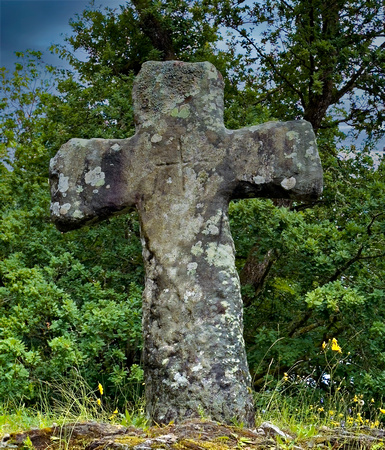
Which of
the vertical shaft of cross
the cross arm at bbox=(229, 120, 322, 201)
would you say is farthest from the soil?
the cross arm at bbox=(229, 120, 322, 201)

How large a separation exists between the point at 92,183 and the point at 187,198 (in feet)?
2.67

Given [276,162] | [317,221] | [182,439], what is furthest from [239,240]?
[182,439]

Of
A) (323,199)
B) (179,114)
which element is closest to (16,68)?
(323,199)

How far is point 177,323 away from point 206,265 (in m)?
0.47

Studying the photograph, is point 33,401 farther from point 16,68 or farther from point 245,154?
point 16,68

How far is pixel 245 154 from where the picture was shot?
4.80m

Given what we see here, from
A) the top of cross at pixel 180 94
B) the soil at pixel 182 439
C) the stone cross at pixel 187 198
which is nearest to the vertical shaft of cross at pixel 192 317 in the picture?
the stone cross at pixel 187 198

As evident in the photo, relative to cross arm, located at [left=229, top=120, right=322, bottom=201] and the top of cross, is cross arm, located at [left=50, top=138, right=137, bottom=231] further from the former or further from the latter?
cross arm, located at [left=229, top=120, right=322, bottom=201]

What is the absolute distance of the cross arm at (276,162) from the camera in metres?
4.67

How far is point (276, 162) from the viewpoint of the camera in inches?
186

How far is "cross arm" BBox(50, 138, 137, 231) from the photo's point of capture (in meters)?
4.92

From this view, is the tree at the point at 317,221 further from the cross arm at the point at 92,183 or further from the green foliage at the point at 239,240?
the cross arm at the point at 92,183

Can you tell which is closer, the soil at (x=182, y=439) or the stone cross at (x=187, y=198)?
the soil at (x=182, y=439)

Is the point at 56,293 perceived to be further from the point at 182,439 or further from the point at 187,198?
the point at 182,439
